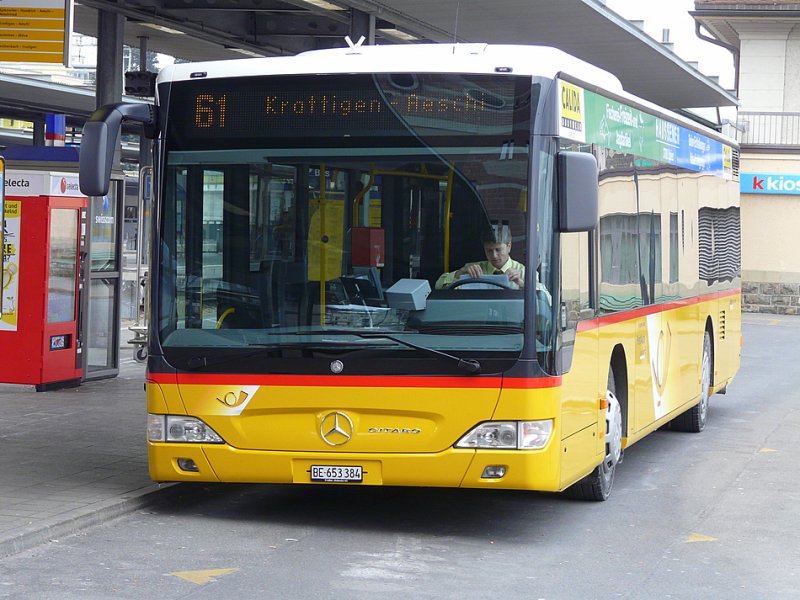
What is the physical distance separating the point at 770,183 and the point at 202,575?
31.9 m

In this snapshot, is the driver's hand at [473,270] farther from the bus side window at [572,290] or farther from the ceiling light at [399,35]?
the ceiling light at [399,35]

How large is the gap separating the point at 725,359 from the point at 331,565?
8323 millimetres

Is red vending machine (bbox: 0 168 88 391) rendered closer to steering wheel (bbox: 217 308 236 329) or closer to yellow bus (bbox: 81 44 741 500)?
yellow bus (bbox: 81 44 741 500)

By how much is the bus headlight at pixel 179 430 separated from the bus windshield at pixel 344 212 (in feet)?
1.28

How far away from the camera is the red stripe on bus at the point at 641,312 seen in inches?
355

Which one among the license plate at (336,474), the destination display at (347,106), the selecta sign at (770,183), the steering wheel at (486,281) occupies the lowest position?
the license plate at (336,474)

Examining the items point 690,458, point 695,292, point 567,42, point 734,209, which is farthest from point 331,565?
point 567,42

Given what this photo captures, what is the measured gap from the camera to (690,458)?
1212 centimetres

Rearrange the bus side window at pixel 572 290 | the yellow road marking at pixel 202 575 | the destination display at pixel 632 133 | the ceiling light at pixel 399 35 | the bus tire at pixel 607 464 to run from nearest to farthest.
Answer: the yellow road marking at pixel 202 575, the bus side window at pixel 572 290, the destination display at pixel 632 133, the bus tire at pixel 607 464, the ceiling light at pixel 399 35

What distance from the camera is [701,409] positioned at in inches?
545

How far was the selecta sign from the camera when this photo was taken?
36.9m

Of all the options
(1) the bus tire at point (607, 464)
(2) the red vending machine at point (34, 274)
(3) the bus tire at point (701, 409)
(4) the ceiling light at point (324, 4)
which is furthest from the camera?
(4) the ceiling light at point (324, 4)

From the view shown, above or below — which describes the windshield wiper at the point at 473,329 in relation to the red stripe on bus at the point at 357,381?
above

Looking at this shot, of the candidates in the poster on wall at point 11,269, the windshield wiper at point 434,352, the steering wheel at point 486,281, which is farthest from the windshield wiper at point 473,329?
the poster on wall at point 11,269
